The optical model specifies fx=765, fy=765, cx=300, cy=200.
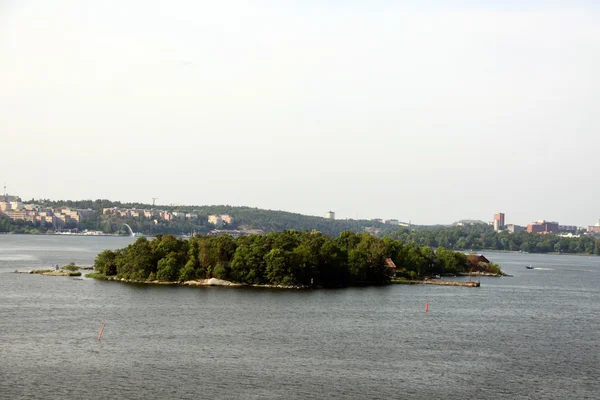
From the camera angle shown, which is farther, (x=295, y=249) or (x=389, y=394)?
(x=295, y=249)

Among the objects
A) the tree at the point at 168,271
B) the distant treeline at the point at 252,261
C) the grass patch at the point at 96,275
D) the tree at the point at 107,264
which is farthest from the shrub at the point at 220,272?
the grass patch at the point at 96,275

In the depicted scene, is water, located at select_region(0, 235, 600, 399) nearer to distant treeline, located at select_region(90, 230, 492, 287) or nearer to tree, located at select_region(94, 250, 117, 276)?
distant treeline, located at select_region(90, 230, 492, 287)

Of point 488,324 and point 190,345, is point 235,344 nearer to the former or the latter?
point 190,345

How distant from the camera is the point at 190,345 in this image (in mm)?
42312

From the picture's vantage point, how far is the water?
110 feet

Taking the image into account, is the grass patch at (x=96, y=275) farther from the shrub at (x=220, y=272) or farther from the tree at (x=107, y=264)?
the shrub at (x=220, y=272)

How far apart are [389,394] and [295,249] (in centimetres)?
4536

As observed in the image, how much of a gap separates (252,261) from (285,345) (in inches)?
1252

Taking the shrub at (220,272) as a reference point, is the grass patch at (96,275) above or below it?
below

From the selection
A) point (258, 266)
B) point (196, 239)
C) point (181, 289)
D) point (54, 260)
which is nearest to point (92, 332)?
point (181, 289)

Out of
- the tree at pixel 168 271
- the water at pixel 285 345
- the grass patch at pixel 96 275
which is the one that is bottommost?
the water at pixel 285 345

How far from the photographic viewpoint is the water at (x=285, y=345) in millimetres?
33625

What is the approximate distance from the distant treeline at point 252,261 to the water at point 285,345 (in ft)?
15.0

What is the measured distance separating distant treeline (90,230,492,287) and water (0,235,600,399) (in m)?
4.56
